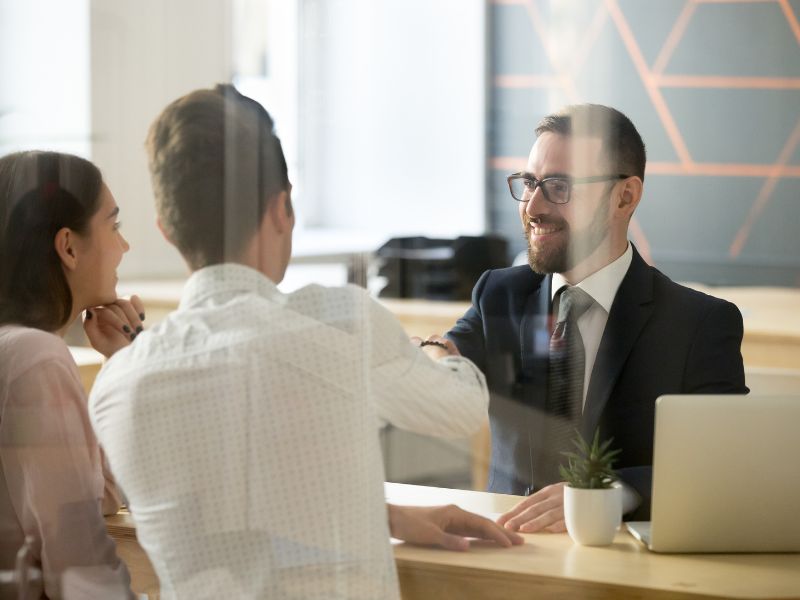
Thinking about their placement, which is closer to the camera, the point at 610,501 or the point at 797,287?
the point at 610,501

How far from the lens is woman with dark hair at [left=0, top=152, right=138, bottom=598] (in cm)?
180

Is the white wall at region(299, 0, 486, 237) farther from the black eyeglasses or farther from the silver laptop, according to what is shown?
the silver laptop

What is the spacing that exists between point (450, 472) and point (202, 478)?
17.0 inches

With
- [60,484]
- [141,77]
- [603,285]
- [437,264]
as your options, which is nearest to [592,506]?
[603,285]

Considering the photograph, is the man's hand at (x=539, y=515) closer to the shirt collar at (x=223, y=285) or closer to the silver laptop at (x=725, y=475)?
the silver laptop at (x=725, y=475)

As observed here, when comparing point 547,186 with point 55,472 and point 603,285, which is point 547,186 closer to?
point 603,285

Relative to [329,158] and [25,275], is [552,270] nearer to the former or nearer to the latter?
[329,158]

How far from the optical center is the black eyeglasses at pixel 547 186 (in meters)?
1.81

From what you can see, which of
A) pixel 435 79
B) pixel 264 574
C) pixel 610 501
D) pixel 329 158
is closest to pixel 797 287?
pixel 610 501

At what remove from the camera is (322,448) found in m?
1.49

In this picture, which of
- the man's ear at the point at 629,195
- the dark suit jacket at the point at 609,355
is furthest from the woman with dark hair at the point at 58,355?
the man's ear at the point at 629,195

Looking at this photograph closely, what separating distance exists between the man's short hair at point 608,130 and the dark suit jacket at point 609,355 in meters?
0.17

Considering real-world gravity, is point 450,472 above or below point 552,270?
below

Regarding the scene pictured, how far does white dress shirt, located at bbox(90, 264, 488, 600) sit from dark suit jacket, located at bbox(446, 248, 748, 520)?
0.95 feet
